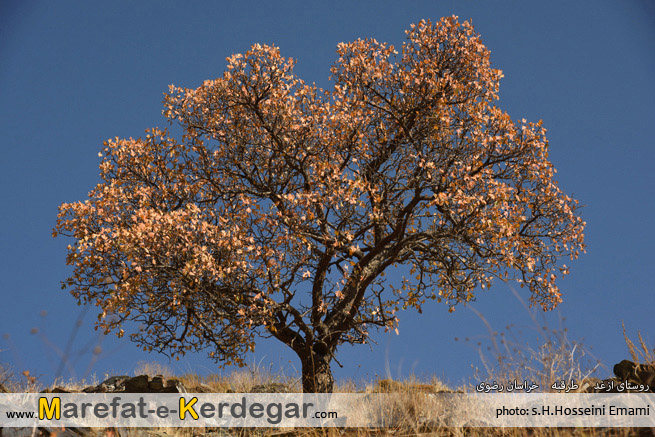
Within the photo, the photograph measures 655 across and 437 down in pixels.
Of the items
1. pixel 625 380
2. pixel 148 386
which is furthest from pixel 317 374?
pixel 625 380

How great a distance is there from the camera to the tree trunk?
15.3m

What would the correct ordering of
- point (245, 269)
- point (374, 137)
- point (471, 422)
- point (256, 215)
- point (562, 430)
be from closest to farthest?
point (562, 430), point (471, 422), point (245, 269), point (256, 215), point (374, 137)

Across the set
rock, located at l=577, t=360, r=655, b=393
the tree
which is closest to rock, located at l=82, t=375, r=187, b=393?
the tree

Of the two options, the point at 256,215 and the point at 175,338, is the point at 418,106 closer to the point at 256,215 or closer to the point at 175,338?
the point at 256,215

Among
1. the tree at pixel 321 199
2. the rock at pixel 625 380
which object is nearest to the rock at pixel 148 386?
the tree at pixel 321 199

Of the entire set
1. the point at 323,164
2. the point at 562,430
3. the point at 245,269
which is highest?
the point at 323,164

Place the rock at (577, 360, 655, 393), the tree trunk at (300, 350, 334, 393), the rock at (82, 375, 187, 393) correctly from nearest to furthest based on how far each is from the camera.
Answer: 1. the rock at (577, 360, 655, 393)
2. the rock at (82, 375, 187, 393)
3. the tree trunk at (300, 350, 334, 393)

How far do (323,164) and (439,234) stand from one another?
138 inches

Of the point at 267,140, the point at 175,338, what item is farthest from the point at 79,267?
the point at 267,140

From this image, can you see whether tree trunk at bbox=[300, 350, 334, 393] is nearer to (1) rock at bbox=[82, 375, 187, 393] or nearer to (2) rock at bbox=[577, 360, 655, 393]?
(1) rock at bbox=[82, 375, 187, 393]

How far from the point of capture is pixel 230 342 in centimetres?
1495

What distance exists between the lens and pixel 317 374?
15438 millimetres

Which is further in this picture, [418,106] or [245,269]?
[418,106]

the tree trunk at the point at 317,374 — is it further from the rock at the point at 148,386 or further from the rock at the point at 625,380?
the rock at the point at 625,380
